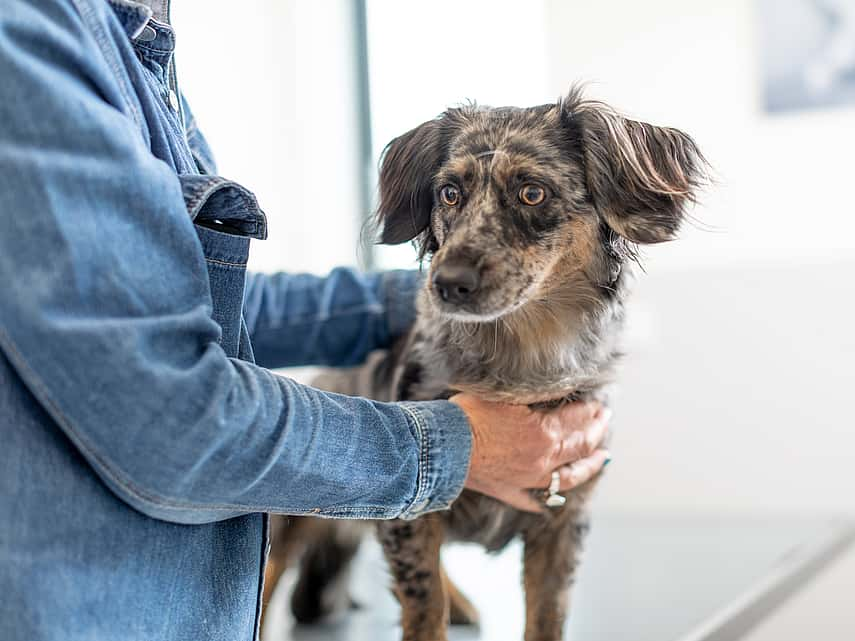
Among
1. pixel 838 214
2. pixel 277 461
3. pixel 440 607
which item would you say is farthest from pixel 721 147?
pixel 277 461

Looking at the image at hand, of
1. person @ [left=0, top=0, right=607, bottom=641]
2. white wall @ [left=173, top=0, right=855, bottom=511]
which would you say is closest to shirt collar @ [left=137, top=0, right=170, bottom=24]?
person @ [left=0, top=0, right=607, bottom=641]

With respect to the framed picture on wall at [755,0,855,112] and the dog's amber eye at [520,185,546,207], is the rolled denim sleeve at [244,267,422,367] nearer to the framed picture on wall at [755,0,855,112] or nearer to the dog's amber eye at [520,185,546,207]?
the dog's amber eye at [520,185,546,207]

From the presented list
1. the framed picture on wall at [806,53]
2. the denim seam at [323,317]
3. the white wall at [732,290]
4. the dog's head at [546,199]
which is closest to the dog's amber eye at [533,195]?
the dog's head at [546,199]

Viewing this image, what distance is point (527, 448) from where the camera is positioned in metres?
1.08

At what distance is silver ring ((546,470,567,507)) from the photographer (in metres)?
1.12

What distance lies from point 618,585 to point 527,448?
678mm

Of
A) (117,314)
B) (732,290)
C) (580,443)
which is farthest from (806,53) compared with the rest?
(117,314)

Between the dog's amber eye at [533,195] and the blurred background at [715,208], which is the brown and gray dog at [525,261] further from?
the blurred background at [715,208]

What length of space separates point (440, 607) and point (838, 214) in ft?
7.69

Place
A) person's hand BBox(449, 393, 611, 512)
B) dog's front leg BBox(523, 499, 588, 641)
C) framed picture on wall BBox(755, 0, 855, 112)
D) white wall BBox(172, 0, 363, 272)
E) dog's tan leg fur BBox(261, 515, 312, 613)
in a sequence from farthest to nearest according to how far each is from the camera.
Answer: framed picture on wall BBox(755, 0, 855, 112), white wall BBox(172, 0, 363, 272), dog's tan leg fur BBox(261, 515, 312, 613), dog's front leg BBox(523, 499, 588, 641), person's hand BBox(449, 393, 611, 512)

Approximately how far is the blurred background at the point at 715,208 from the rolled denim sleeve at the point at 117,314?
78.3 inches

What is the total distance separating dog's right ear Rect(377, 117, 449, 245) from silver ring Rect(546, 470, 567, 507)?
43cm

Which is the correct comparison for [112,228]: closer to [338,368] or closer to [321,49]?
[338,368]

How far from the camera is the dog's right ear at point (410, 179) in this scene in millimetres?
1270
